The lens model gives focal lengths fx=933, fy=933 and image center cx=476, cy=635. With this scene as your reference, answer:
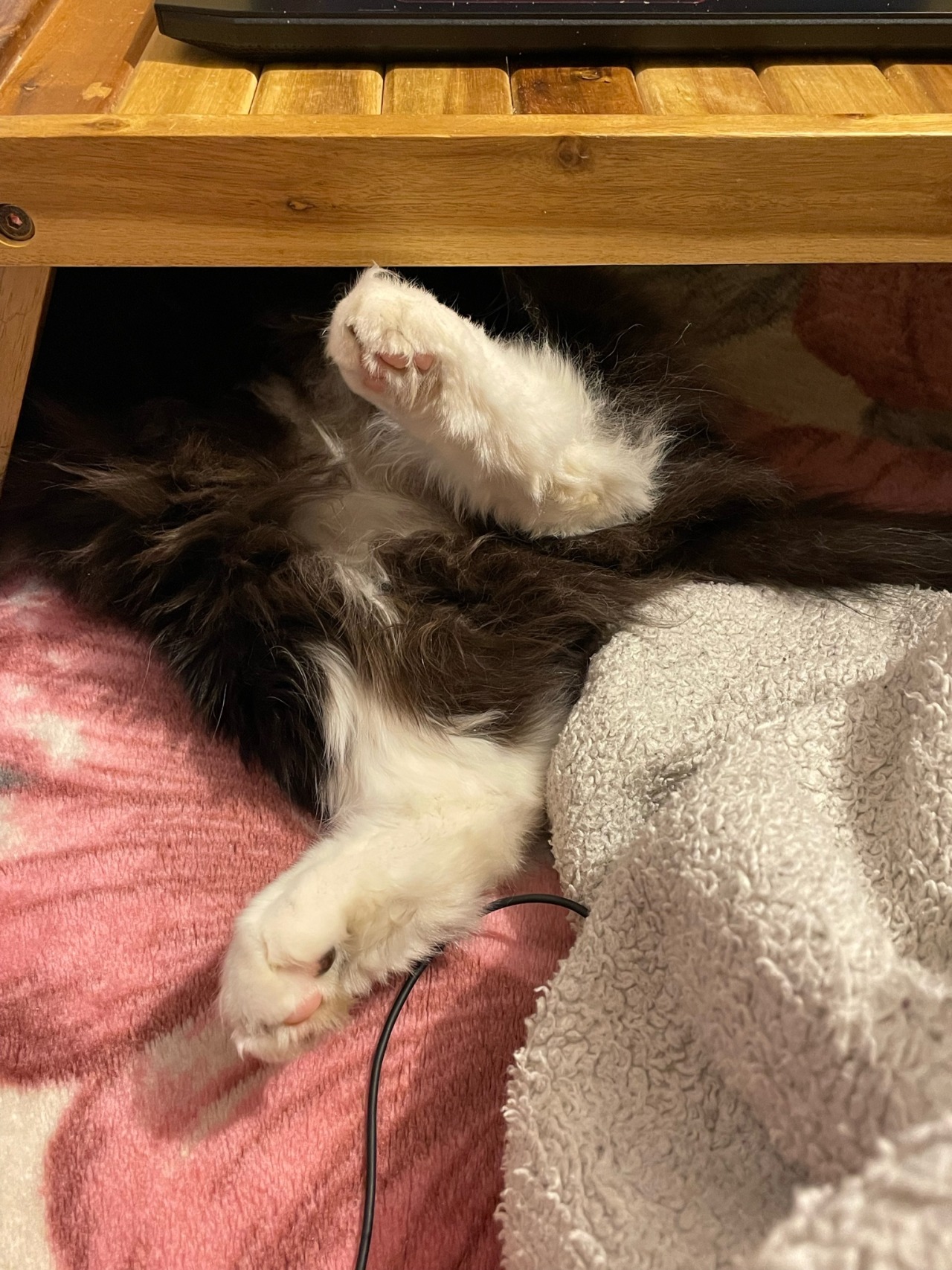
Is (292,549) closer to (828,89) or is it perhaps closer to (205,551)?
(205,551)

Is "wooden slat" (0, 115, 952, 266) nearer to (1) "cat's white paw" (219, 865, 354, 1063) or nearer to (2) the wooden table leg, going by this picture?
(2) the wooden table leg

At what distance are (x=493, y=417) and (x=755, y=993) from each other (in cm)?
57

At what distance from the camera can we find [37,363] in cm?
113

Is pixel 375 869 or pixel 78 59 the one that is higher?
pixel 78 59

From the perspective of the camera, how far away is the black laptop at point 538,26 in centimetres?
86

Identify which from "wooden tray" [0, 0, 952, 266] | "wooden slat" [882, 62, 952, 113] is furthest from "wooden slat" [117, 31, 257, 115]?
"wooden slat" [882, 62, 952, 113]

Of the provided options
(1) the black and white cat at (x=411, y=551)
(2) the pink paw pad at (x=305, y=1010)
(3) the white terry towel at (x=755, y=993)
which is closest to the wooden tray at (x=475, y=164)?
(1) the black and white cat at (x=411, y=551)

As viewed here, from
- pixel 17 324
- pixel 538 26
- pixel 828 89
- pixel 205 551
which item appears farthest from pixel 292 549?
pixel 828 89

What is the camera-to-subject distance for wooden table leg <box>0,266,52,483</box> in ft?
2.95

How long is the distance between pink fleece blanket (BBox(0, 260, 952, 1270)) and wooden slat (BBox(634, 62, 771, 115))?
73cm

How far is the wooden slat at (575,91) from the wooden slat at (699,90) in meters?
0.02

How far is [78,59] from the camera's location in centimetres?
91

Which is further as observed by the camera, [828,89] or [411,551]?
[411,551]

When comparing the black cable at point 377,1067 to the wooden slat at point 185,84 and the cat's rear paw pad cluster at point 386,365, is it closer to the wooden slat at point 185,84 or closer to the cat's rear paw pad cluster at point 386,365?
the cat's rear paw pad cluster at point 386,365
